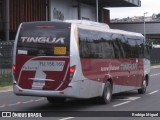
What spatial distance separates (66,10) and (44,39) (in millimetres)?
52223

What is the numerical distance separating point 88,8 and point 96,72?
201 ft

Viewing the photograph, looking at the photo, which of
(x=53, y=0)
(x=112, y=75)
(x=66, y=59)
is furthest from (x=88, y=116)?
(x=53, y=0)

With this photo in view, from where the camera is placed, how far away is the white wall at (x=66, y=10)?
204ft

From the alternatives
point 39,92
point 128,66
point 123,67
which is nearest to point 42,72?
point 39,92

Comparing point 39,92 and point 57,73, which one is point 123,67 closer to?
point 57,73

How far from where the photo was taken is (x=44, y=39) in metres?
15.0

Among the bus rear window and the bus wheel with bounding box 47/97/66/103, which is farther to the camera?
the bus wheel with bounding box 47/97/66/103

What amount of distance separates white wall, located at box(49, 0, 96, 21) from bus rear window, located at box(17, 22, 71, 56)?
1791 inches

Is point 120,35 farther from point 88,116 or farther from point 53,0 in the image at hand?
point 53,0

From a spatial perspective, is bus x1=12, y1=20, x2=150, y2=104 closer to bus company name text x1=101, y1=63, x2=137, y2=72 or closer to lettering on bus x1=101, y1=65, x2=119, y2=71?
lettering on bus x1=101, y1=65, x2=119, y2=71

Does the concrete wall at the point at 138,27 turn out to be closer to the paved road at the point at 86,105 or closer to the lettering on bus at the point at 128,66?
the lettering on bus at the point at 128,66

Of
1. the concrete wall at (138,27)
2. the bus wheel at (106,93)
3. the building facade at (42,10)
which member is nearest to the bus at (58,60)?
the bus wheel at (106,93)

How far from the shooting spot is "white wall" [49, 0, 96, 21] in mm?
62106

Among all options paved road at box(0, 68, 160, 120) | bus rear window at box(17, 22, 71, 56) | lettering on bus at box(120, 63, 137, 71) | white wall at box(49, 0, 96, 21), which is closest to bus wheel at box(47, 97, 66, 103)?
paved road at box(0, 68, 160, 120)
